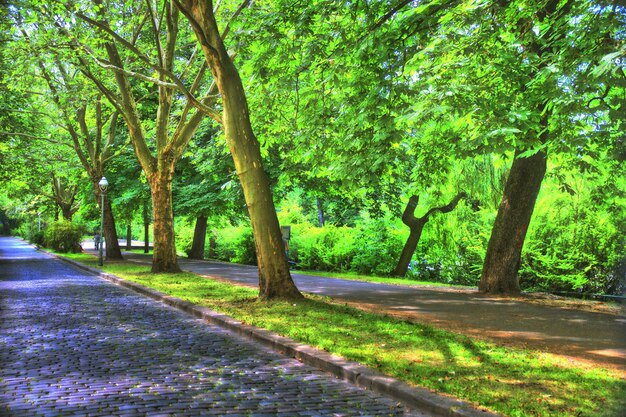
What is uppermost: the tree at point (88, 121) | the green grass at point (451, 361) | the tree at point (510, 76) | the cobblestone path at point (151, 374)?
the tree at point (88, 121)

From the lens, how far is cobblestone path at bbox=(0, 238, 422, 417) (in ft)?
15.9

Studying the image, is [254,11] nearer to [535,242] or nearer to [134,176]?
[535,242]

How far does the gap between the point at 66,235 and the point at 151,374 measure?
37.8m

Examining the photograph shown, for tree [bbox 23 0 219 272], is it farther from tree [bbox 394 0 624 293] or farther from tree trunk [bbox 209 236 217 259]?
tree trunk [bbox 209 236 217 259]

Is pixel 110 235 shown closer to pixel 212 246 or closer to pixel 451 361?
pixel 212 246

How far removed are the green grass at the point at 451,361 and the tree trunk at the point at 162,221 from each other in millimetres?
9484

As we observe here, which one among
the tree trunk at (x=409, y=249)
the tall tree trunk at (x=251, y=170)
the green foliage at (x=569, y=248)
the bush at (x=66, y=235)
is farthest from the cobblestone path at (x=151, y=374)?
the bush at (x=66, y=235)

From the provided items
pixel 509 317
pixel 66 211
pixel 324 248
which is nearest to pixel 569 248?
pixel 509 317

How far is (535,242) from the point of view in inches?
599

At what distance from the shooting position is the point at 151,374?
19.6 feet

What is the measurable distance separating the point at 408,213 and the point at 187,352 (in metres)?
16.3

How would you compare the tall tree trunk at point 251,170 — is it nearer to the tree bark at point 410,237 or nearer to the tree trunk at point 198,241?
the tree bark at point 410,237

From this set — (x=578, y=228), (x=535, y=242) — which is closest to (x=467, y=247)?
(x=535, y=242)

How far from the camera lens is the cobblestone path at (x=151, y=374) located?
15.9 feet
